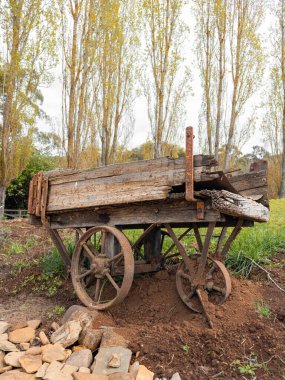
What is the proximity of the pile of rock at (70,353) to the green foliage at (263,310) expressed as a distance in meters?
1.41

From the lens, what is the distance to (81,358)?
10.2ft

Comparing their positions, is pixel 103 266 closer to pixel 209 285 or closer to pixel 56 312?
pixel 56 312

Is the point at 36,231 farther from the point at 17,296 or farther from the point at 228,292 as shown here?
the point at 228,292

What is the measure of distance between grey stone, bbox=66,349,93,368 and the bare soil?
380 millimetres

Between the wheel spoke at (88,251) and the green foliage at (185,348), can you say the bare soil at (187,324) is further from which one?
the wheel spoke at (88,251)

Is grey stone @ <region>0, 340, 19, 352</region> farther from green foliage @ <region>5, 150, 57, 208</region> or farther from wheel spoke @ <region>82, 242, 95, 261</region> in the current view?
green foliage @ <region>5, 150, 57, 208</region>

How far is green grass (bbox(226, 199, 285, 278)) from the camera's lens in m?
5.13

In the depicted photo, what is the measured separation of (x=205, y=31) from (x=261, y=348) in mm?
13358

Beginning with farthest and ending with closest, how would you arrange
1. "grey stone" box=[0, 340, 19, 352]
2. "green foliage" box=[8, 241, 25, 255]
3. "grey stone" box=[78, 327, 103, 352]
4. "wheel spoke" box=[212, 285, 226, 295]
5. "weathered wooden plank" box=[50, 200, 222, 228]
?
"green foliage" box=[8, 241, 25, 255] < "wheel spoke" box=[212, 285, 226, 295] < "weathered wooden plank" box=[50, 200, 222, 228] < "grey stone" box=[0, 340, 19, 352] < "grey stone" box=[78, 327, 103, 352]

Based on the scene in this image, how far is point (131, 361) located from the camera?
308cm

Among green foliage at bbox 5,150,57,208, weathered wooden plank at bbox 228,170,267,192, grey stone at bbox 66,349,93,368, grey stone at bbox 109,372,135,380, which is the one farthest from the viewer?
green foliage at bbox 5,150,57,208

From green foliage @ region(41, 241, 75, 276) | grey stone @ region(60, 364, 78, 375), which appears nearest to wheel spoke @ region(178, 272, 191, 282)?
grey stone @ region(60, 364, 78, 375)

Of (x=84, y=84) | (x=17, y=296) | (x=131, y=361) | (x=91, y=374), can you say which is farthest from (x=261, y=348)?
(x=84, y=84)

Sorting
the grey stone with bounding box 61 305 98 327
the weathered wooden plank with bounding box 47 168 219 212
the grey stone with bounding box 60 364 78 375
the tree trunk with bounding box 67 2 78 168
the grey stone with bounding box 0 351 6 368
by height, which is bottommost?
the grey stone with bounding box 0 351 6 368
